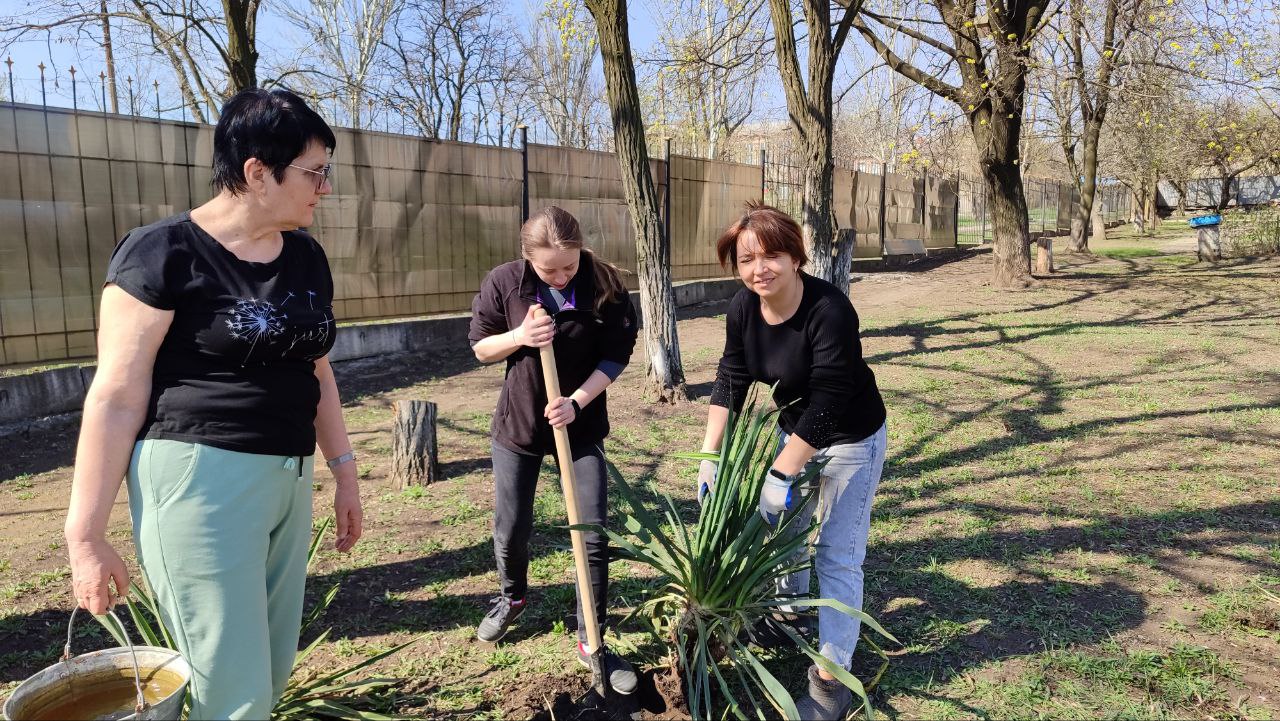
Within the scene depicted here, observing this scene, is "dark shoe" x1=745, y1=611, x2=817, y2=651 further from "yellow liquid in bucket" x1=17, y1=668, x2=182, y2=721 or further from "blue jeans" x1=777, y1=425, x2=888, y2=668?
"yellow liquid in bucket" x1=17, y1=668, x2=182, y2=721

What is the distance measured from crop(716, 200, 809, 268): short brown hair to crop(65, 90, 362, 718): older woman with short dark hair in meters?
1.26

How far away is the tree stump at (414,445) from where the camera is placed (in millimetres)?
5027

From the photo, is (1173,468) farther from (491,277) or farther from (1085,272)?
(1085,272)

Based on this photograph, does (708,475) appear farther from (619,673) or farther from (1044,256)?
(1044,256)

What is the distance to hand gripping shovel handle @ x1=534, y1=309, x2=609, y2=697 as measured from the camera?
2.71 metres

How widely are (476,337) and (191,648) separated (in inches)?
59.3

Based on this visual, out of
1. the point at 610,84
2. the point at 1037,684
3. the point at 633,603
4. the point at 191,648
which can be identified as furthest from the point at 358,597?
the point at 610,84

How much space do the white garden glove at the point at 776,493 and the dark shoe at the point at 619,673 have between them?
0.70 meters

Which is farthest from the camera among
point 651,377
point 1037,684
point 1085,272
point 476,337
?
point 1085,272

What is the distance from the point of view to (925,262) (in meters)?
20.6

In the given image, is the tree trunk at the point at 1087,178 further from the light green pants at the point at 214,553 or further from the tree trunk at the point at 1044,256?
the light green pants at the point at 214,553

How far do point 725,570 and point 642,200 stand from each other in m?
4.23

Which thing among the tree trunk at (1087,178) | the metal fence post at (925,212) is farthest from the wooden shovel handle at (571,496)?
the tree trunk at (1087,178)

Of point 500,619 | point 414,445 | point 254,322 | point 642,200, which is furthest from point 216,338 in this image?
point 642,200
